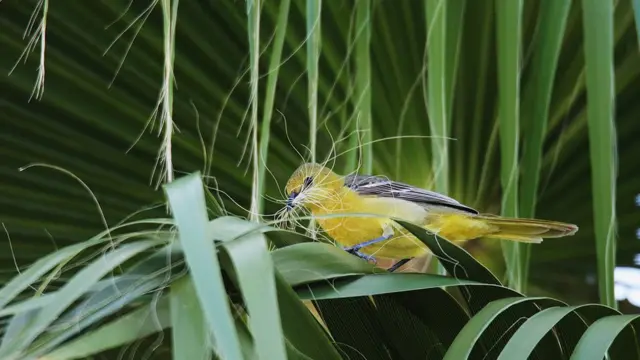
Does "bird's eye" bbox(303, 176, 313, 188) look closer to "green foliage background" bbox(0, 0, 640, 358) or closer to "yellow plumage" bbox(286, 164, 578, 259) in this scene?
"yellow plumage" bbox(286, 164, 578, 259)

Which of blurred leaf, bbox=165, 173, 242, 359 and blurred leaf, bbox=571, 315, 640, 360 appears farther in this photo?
blurred leaf, bbox=571, 315, 640, 360

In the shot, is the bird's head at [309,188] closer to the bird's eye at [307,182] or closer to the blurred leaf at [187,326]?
the bird's eye at [307,182]

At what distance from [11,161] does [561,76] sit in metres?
0.73

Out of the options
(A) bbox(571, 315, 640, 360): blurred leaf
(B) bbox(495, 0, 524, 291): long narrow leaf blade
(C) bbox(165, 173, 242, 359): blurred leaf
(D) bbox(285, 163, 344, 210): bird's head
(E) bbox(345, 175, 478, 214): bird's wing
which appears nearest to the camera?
(C) bbox(165, 173, 242, 359): blurred leaf

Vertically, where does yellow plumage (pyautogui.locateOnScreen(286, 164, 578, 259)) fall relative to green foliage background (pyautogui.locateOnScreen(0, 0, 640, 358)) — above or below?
below

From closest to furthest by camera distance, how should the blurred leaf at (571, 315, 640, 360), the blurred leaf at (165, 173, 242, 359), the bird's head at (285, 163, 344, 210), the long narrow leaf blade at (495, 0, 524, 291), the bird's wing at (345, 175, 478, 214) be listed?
1. the blurred leaf at (165, 173, 242, 359)
2. the blurred leaf at (571, 315, 640, 360)
3. the long narrow leaf blade at (495, 0, 524, 291)
4. the bird's head at (285, 163, 344, 210)
5. the bird's wing at (345, 175, 478, 214)

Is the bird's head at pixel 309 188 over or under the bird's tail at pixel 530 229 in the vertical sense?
over

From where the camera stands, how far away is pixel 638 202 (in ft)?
3.56

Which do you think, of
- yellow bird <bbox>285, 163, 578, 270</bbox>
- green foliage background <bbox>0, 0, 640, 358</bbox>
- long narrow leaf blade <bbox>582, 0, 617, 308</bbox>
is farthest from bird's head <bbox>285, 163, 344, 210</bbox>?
long narrow leaf blade <bbox>582, 0, 617, 308</bbox>

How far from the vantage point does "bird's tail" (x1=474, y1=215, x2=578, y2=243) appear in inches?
30.9

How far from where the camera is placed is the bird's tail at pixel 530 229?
786 mm

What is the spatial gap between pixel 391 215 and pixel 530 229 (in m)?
0.16

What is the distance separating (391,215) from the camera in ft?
2.43

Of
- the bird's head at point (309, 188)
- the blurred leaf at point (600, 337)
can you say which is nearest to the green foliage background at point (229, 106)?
the bird's head at point (309, 188)
